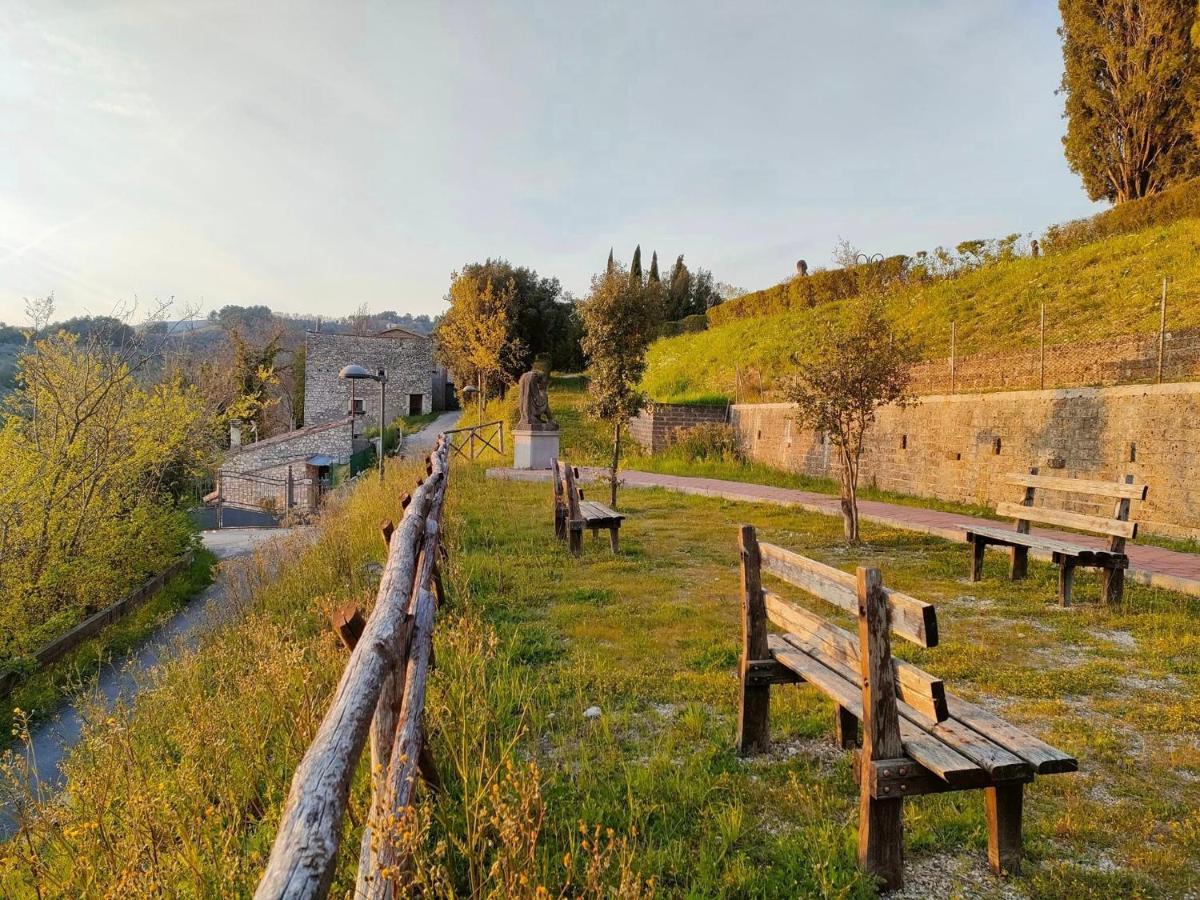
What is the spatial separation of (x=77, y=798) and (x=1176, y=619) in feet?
22.8

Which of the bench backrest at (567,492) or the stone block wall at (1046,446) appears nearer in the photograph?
the bench backrest at (567,492)

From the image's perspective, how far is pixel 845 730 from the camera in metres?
3.27

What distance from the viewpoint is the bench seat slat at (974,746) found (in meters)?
2.19

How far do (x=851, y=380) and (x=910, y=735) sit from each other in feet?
20.0

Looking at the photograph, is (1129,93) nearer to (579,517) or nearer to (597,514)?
(597,514)

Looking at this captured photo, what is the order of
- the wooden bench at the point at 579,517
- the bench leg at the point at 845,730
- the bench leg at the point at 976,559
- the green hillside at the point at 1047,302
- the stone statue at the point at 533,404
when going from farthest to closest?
1. the stone statue at the point at 533,404
2. the green hillside at the point at 1047,302
3. the wooden bench at the point at 579,517
4. the bench leg at the point at 976,559
5. the bench leg at the point at 845,730

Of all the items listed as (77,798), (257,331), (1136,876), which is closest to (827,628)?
(1136,876)

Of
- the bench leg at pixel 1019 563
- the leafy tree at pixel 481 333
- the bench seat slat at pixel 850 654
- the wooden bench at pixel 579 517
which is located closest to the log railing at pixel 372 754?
the bench seat slat at pixel 850 654

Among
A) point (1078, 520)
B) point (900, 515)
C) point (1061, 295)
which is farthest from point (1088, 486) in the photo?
point (1061, 295)

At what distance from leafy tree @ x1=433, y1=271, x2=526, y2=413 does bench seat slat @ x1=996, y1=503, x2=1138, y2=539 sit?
25.3 m

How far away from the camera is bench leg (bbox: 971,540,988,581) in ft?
21.3

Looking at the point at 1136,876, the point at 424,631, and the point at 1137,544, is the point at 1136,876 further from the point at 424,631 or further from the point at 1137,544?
the point at 1137,544

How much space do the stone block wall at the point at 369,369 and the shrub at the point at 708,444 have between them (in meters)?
25.8

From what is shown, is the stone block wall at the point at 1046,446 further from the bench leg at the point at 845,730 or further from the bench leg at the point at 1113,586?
the bench leg at the point at 845,730
